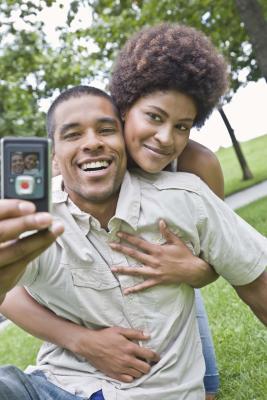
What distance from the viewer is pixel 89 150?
239 centimetres

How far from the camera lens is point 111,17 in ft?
35.9

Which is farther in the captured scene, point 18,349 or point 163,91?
point 18,349

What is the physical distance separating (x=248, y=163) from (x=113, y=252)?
26464mm

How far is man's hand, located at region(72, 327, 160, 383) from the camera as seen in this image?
2.40 metres

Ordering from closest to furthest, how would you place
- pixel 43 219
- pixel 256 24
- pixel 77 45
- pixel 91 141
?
1. pixel 43 219
2. pixel 91 141
3. pixel 256 24
4. pixel 77 45

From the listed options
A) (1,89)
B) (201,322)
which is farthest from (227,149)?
(201,322)

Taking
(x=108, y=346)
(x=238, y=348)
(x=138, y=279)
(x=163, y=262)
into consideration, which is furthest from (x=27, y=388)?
(x=238, y=348)

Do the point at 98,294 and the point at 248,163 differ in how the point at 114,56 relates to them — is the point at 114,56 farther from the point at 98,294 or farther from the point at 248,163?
the point at 248,163

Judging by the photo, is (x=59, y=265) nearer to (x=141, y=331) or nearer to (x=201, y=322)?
(x=141, y=331)

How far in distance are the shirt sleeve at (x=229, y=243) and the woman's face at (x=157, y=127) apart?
0.82 ft

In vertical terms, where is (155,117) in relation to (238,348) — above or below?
above

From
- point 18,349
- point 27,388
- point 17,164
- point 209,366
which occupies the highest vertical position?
point 17,164

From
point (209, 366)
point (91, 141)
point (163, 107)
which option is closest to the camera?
point (91, 141)

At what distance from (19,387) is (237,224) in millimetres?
1135
